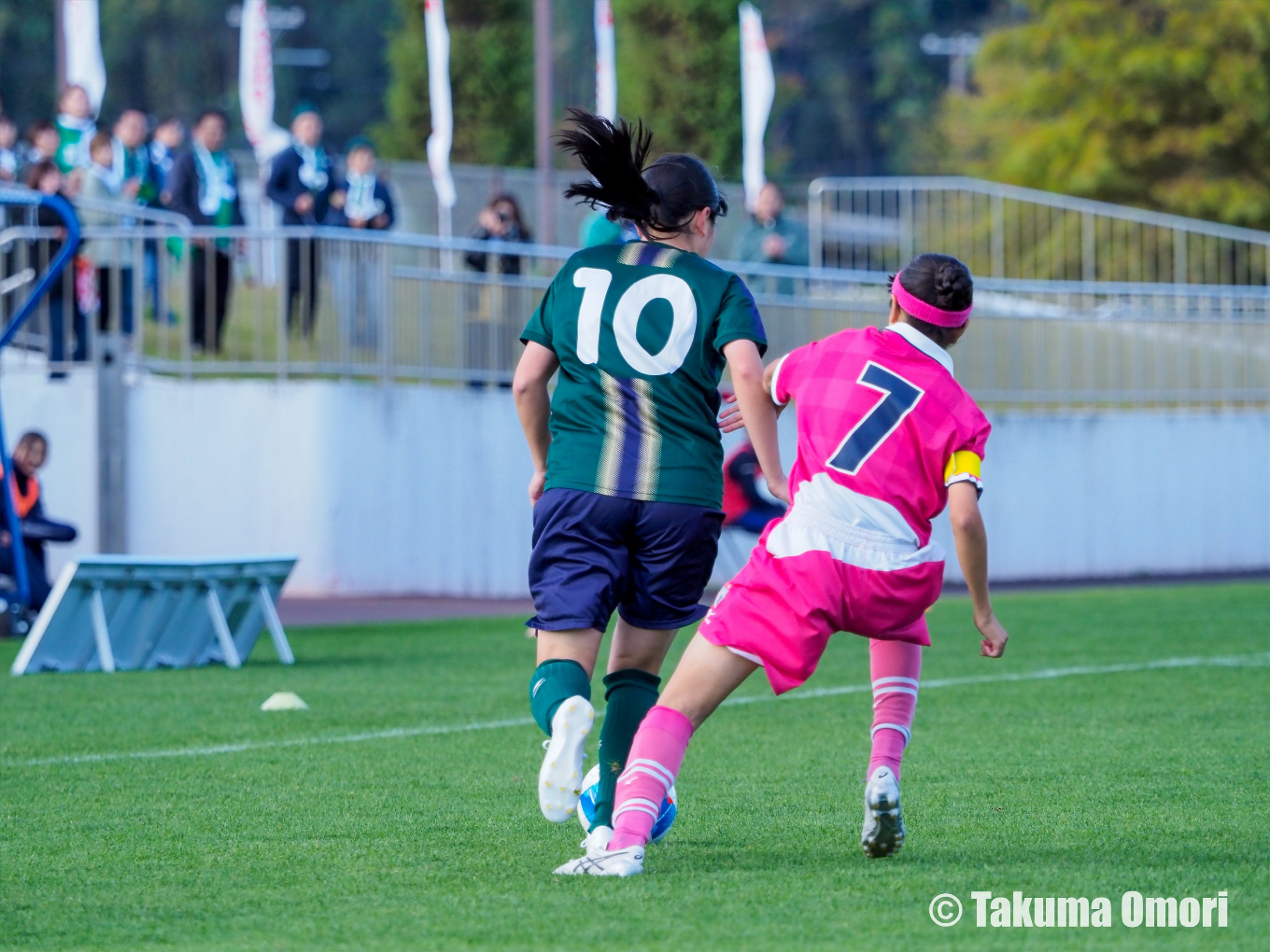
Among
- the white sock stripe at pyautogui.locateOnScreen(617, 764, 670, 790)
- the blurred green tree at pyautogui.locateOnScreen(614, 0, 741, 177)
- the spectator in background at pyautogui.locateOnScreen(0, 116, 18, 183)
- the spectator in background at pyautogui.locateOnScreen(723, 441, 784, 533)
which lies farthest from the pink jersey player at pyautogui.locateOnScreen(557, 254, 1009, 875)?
the blurred green tree at pyautogui.locateOnScreen(614, 0, 741, 177)

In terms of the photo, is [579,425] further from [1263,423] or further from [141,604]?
[1263,423]

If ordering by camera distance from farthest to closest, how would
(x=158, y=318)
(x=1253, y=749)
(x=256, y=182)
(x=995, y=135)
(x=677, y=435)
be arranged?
(x=995, y=135) → (x=256, y=182) → (x=158, y=318) → (x=1253, y=749) → (x=677, y=435)

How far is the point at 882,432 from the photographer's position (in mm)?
4785

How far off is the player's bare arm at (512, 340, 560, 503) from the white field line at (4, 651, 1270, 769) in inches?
104

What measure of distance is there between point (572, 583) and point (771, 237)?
13.2 m

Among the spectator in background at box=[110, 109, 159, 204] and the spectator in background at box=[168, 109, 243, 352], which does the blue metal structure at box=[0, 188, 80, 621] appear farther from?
the spectator in background at box=[110, 109, 159, 204]

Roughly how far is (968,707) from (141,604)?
171 inches

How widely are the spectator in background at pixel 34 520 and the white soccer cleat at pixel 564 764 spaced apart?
26.6 feet

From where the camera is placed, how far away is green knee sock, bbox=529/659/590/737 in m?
4.88

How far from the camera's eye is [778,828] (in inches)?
218

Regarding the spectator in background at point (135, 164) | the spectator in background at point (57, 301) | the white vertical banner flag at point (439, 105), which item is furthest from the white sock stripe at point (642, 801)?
the white vertical banner flag at point (439, 105)

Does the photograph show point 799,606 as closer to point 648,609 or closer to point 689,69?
point 648,609

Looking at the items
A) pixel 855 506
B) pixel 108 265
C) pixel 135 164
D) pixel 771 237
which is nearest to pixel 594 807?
pixel 855 506

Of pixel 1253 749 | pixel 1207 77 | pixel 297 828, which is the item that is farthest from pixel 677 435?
pixel 1207 77
